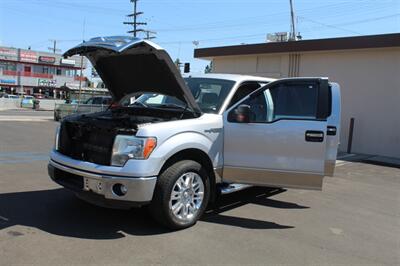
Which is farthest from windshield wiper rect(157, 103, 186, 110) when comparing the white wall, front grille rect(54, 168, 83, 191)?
the white wall

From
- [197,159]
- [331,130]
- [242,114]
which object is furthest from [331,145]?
[197,159]

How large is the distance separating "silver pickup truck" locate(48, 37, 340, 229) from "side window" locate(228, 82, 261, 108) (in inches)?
0.7

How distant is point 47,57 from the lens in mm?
90000

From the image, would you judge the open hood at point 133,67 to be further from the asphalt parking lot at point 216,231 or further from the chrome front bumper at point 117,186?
the asphalt parking lot at point 216,231

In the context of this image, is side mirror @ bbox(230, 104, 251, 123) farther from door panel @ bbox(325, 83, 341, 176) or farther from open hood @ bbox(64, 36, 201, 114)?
door panel @ bbox(325, 83, 341, 176)

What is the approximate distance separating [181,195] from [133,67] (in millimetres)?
2023

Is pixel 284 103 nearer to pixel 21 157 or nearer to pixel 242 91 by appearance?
pixel 242 91

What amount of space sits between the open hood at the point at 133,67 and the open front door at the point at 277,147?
0.61 m

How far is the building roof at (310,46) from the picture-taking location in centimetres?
1393

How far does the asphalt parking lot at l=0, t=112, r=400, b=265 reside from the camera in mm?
4457

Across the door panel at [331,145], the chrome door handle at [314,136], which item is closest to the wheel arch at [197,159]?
the chrome door handle at [314,136]

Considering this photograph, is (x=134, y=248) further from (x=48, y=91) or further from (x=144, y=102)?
(x=48, y=91)

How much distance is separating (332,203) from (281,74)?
35.3ft

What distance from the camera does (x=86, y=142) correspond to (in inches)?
212
